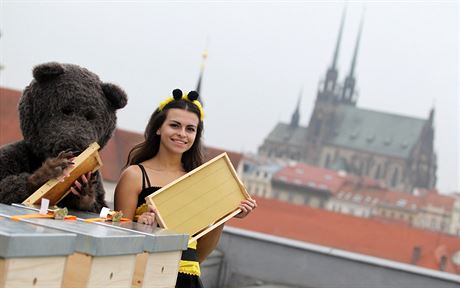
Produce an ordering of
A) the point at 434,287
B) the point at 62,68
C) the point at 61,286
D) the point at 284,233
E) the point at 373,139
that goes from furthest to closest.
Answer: the point at 373,139 < the point at 284,233 < the point at 434,287 < the point at 62,68 < the point at 61,286

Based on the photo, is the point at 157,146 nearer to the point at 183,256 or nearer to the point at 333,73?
the point at 183,256

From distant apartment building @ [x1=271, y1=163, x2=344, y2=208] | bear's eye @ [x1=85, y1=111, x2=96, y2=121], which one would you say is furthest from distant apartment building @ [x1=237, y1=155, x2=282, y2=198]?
bear's eye @ [x1=85, y1=111, x2=96, y2=121]

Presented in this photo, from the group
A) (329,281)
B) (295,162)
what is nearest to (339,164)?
(295,162)

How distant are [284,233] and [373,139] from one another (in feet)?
103

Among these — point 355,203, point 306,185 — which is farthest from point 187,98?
point 355,203

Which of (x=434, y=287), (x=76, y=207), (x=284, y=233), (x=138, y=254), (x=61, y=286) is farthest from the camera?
(x=284, y=233)

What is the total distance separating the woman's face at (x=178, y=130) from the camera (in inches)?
111

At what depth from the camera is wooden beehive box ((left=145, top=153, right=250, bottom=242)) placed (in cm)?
Answer: 254

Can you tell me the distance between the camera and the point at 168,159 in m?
2.88

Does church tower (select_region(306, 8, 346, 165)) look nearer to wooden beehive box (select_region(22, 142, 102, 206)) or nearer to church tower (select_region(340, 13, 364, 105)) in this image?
church tower (select_region(340, 13, 364, 105))

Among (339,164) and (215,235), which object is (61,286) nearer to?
(215,235)

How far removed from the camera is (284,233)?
65750 mm

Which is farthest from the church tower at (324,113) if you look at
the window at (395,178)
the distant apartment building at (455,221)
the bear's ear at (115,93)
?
the bear's ear at (115,93)

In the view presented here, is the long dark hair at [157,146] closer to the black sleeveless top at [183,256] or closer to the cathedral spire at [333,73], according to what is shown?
the black sleeveless top at [183,256]
